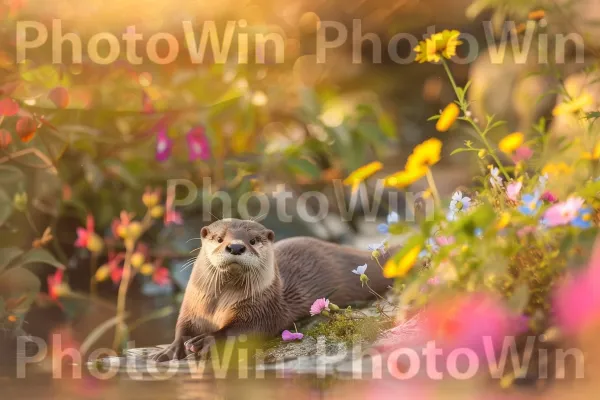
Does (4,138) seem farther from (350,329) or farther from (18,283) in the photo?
(350,329)

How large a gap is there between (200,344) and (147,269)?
1.14 m

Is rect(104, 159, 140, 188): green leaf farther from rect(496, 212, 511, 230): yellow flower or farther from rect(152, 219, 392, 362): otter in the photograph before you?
rect(496, 212, 511, 230): yellow flower

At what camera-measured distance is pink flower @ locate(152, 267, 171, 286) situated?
12.3 ft

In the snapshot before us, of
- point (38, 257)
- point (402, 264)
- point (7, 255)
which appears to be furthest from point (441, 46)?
point (7, 255)

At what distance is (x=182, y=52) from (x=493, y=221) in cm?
318

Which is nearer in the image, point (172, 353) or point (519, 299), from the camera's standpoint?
point (519, 299)

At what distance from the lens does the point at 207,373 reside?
2301mm

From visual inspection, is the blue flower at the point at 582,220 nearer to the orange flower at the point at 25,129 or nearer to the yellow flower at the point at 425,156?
the yellow flower at the point at 425,156

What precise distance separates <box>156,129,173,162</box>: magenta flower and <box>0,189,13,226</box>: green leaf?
801 millimetres

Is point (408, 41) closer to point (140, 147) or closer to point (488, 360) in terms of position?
point (140, 147)

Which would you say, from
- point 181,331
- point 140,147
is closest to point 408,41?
point 140,147

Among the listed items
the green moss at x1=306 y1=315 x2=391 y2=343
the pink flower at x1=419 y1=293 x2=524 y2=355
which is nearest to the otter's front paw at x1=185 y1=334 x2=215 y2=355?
the green moss at x1=306 y1=315 x2=391 y2=343

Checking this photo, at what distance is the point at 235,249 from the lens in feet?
8.18

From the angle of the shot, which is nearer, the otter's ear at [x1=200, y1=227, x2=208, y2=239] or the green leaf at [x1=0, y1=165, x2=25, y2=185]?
the otter's ear at [x1=200, y1=227, x2=208, y2=239]
